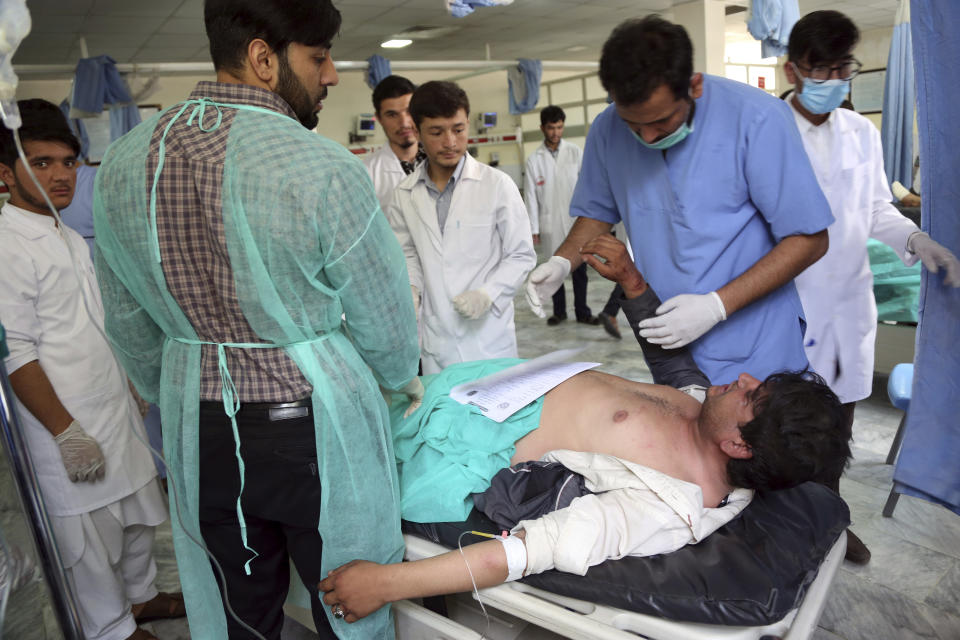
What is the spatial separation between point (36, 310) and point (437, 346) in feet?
4.27

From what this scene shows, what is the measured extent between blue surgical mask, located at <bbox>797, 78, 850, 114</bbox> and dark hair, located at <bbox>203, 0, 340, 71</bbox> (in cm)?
165

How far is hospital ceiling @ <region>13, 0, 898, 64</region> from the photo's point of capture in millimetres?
5422

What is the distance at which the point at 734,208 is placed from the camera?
1.66 m

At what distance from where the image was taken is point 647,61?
4.66 feet

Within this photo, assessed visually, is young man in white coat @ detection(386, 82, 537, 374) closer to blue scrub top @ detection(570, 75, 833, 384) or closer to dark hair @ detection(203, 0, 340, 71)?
blue scrub top @ detection(570, 75, 833, 384)

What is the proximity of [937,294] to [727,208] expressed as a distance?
0.49 meters

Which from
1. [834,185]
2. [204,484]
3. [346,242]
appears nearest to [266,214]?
[346,242]

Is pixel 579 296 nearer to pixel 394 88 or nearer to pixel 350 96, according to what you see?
pixel 394 88

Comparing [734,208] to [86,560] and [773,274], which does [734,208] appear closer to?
Answer: [773,274]

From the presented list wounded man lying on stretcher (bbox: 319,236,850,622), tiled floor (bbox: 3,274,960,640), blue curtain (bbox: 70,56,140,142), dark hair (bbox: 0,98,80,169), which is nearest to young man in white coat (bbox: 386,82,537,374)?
tiled floor (bbox: 3,274,960,640)

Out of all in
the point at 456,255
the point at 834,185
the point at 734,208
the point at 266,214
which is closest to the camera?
the point at 266,214

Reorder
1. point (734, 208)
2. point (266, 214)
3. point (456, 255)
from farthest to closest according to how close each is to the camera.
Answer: point (456, 255) < point (734, 208) < point (266, 214)

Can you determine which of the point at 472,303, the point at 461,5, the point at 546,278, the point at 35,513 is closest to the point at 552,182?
the point at 461,5

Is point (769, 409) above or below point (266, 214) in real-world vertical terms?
below
